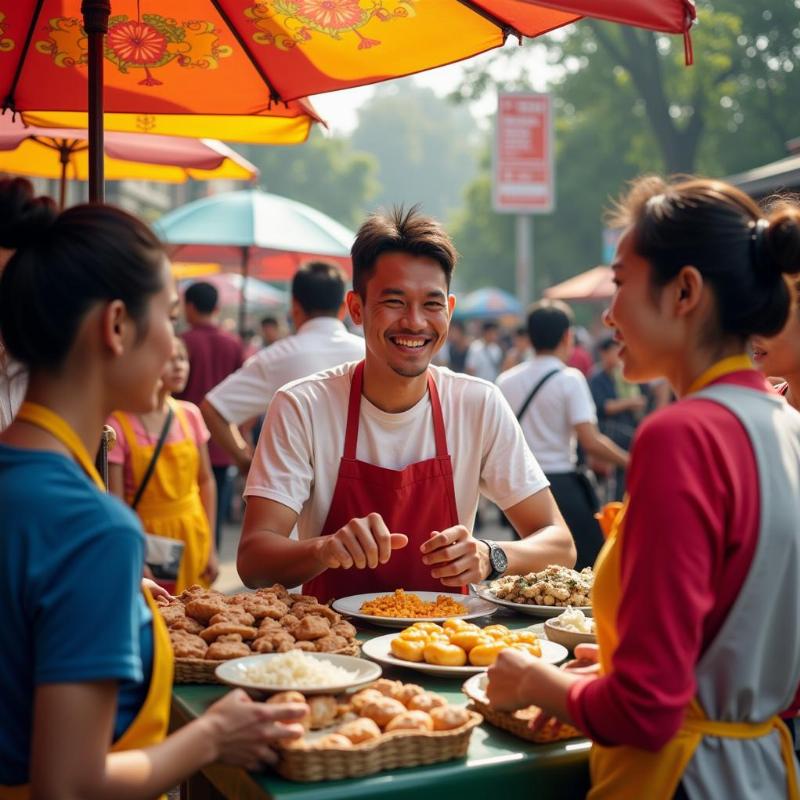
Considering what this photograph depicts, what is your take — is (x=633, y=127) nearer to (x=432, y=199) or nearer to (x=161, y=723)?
(x=161, y=723)

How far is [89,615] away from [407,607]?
4.52 feet

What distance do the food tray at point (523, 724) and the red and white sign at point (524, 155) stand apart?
983cm

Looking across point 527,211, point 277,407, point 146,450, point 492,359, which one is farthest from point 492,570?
point 492,359

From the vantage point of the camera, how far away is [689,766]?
1.79 meters

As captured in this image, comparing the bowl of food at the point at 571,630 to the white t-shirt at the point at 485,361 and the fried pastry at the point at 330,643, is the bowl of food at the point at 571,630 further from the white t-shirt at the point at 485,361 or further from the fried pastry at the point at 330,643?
the white t-shirt at the point at 485,361

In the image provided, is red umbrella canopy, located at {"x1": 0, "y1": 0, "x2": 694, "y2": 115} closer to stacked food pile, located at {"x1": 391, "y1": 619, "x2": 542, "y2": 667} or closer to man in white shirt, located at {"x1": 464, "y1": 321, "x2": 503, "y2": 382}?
stacked food pile, located at {"x1": 391, "y1": 619, "x2": 542, "y2": 667}

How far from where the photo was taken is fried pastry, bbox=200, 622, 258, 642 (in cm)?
240

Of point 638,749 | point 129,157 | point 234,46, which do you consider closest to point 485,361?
point 129,157

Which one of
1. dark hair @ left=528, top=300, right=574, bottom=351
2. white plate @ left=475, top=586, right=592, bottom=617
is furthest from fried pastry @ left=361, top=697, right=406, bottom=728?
dark hair @ left=528, top=300, right=574, bottom=351

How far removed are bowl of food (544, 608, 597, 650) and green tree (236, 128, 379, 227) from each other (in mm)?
67137

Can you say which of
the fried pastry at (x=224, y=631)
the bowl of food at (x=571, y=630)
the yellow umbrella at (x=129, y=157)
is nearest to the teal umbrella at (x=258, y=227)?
the yellow umbrella at (x=129, y=157)

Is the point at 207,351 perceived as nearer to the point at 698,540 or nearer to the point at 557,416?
the point at 557,416

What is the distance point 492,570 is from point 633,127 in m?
34.8

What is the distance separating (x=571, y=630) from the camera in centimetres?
258
